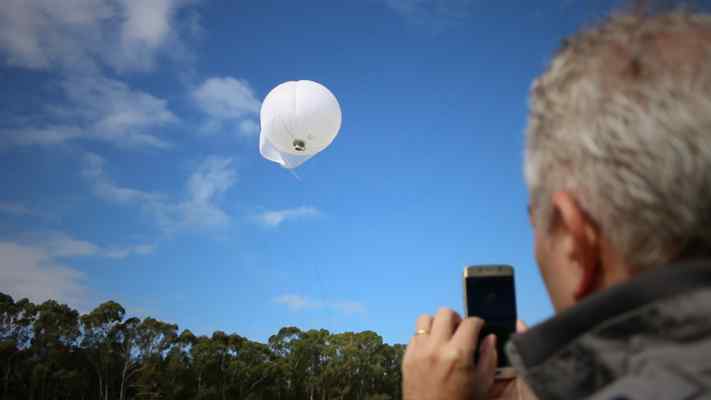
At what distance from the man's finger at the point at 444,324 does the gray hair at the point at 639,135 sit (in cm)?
40

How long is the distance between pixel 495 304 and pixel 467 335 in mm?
311

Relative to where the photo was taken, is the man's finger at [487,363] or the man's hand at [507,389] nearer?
the man's finger at [487,363]

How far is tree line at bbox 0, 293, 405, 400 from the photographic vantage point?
4044cm

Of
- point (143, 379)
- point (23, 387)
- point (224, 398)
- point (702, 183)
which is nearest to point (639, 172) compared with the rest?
point (702, 183)

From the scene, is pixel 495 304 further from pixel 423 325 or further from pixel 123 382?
pixel 123 382

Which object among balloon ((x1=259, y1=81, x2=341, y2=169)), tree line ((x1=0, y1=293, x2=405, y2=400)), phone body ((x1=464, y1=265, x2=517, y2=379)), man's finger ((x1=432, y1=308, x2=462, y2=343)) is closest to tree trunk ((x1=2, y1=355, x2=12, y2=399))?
tree line ((x1=0, y1=293, x2=405, y2=400))

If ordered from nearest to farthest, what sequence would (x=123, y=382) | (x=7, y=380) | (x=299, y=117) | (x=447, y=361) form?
(x=447, y=361) < (x=299, y=117) < (x=7, y=380) < (x=123, y=382)

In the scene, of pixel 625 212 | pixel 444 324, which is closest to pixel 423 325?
pixel 444 324

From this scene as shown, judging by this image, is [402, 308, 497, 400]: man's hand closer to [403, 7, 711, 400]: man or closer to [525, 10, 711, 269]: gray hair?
[403, 7, 711, 400]: man

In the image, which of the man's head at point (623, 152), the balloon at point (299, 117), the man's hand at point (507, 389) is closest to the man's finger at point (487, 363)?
the man's hand at point (507, 389)

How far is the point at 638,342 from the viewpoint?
0.82 m

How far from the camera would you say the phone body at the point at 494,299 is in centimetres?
146

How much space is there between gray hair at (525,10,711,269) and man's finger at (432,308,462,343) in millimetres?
405

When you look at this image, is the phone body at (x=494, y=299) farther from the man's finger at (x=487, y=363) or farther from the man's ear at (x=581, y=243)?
the man's ear at (x=581, y=243)
